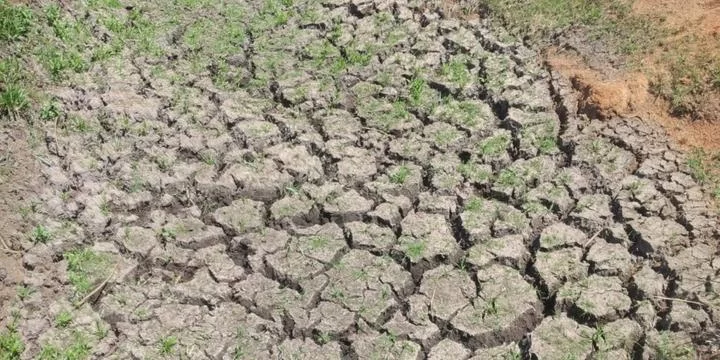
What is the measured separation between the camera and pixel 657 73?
5004mm

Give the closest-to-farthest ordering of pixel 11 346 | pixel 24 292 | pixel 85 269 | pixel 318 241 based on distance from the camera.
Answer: pixel 11 346 → pixel 24 292 → pixel 85 269 → pixel 318 241

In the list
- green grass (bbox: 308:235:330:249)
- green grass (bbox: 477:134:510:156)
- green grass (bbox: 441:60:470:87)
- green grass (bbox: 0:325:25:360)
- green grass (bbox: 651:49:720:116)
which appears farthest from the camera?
green grass (bbox: 441:60:470:87)

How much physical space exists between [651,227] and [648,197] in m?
0.24

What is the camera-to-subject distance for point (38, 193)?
4145mm

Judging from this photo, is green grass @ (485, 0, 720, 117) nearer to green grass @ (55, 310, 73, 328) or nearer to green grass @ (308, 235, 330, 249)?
green grass @ (308, 235, 330, 249)

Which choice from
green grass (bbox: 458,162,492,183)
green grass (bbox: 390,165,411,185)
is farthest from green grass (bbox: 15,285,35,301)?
green grass (bbox: 458,162,492,183)

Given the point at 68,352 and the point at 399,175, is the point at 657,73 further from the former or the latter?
the point at 68,352

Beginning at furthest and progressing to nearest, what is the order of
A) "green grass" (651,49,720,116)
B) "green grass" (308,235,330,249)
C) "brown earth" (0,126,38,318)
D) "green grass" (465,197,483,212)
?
"green grass" (651,49,720,116) → "green grass" (465,197,483,212) → "green grass" (308,235,330,249) → "brown earth" (0,126,38,318)

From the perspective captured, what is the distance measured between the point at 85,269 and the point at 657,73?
351cm

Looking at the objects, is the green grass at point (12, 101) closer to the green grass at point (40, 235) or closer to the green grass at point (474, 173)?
the green grass at point (40, 235)

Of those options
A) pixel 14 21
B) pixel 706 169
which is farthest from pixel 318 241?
pixel 14 21

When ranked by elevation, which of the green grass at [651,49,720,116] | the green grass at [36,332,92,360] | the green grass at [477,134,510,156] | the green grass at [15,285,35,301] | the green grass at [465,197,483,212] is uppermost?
the green grass at [651,49,720,116]

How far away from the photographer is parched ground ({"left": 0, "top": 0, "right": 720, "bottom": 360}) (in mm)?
3590

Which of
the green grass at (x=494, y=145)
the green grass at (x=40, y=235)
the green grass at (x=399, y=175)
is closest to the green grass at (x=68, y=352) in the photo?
the green grass at (x=40, y=235)
